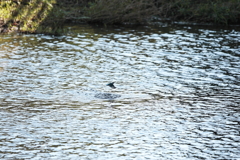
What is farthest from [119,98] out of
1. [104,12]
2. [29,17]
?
[104,12]

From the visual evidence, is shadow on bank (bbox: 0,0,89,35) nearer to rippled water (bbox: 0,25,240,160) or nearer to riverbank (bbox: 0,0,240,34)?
riverbank (bbox: 0,0,240,34)

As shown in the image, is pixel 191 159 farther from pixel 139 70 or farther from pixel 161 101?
pixel 139 70

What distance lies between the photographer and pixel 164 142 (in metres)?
8.38

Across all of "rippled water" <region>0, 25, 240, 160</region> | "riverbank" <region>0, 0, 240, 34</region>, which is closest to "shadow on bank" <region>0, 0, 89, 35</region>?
"riverbank" <region>0, 0, 240, 34</region>

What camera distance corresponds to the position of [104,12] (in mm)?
23406

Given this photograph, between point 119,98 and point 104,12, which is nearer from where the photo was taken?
point 119,98

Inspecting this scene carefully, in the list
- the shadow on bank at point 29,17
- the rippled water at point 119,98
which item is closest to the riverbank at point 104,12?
the shadow on bank at point 29,17

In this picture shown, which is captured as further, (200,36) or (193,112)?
(200,36)

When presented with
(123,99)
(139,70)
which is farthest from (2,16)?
(123,99)

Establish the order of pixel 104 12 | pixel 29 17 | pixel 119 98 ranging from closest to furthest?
pixel 119 98 < pixel 29 17 < pixel 104 12

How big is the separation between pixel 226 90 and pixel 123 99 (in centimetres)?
308

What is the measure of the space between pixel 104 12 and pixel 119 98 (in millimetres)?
12844

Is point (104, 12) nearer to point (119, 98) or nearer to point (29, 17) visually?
point (29, 17)

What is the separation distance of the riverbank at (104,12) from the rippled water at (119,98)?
1.17 metres
